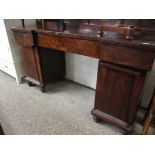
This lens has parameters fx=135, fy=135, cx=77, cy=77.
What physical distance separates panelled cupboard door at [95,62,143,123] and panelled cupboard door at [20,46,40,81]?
2.97 ft

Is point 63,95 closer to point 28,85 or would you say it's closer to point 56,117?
point 56,117

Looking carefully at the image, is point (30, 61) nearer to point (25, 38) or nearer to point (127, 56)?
point (25, 38)

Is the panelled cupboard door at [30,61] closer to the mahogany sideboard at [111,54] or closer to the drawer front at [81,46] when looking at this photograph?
the mahogany sideboard at [111,54]

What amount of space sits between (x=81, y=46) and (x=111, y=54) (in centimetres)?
28

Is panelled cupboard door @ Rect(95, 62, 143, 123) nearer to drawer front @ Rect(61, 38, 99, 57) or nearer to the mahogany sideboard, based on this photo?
the mahogany sideboard

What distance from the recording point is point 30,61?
1.73 metres

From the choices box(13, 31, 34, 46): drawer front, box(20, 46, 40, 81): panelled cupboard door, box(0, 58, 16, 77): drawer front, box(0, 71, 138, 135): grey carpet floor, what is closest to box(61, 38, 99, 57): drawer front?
box(13, 31, 34, 46): drawer front

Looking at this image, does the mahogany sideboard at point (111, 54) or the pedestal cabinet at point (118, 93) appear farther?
the pedestal cabinet at point (118, 93)

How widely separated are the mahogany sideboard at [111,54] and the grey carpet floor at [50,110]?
200 millimetres

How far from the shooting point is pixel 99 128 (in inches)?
52.6

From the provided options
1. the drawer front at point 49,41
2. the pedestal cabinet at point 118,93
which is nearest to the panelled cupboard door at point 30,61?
the drawer front at point 49,41

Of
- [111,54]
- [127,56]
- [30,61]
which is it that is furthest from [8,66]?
[127,56]

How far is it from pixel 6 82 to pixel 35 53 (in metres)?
0.88

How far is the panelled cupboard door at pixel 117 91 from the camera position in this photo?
1033mm
